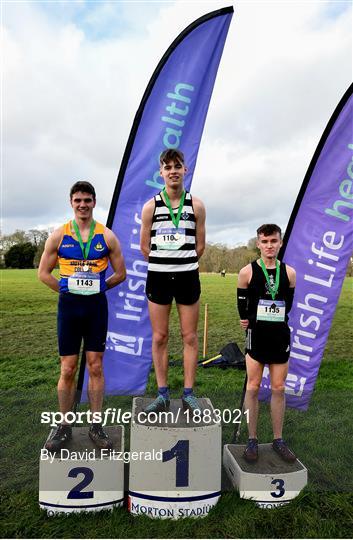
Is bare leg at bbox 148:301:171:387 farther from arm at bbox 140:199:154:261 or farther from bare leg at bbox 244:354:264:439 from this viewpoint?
bare leg at bbox 244:354:264:439

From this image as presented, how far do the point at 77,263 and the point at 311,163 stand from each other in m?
2.69

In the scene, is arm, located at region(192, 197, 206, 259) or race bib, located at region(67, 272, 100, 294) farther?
arm, located at region(192, 197, 206, 259)

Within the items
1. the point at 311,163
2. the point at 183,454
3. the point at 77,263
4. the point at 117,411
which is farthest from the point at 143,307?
the point at 311,163

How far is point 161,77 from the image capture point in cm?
432

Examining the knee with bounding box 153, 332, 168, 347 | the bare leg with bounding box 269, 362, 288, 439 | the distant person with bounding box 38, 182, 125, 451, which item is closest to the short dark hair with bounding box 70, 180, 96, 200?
the distant person with bounding box 38, 182, 125, 451

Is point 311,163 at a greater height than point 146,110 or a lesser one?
lesser

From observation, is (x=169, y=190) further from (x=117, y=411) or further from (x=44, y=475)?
(x=117, y=411)

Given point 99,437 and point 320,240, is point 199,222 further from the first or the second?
point 320,240

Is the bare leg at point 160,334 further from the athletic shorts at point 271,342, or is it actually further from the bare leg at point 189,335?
the athletic shorts at point 271,342

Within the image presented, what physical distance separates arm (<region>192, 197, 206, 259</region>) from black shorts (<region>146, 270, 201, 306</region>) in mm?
217

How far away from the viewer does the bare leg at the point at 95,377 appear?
2992mm

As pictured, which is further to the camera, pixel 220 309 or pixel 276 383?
pixel 220 309

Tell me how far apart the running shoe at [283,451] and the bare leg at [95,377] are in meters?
1.40

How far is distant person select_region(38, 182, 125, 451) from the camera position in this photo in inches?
114
